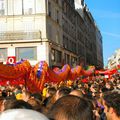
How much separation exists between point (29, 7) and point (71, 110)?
41974 mm

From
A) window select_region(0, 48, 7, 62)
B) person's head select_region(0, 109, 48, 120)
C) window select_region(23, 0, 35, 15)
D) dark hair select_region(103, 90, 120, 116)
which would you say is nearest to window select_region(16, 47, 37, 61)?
window select_region(0, 48, 7, 62)

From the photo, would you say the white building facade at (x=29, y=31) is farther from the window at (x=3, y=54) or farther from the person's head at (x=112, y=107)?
the person's head at (x=112, y=107)

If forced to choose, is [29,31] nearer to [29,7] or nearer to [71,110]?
[29,7]

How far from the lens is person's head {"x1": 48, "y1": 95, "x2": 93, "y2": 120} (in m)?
2.61

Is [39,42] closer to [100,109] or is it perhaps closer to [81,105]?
[100,109]

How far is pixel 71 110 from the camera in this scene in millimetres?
2676

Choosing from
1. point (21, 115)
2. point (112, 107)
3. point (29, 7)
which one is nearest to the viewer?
point (21, 115)

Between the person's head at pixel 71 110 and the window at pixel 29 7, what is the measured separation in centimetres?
4136

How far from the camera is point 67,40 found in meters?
55.8

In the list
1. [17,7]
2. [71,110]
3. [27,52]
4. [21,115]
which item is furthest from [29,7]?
[21,115]

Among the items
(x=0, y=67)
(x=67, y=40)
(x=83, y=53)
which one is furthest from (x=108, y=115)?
(x=83, y=53)

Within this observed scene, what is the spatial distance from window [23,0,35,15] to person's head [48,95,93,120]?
41.4 m

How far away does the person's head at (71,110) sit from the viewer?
261 centimetres

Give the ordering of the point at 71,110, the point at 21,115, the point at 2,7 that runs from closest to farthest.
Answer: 1. the point at 21,115
2. the point at 71,110
3. the point at 2,7
